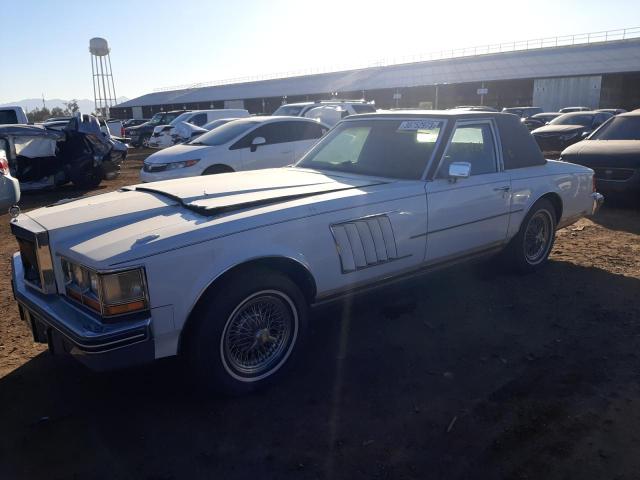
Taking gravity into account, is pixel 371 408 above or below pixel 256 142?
below

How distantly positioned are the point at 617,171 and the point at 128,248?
8179mm

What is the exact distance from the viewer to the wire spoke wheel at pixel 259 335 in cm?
323

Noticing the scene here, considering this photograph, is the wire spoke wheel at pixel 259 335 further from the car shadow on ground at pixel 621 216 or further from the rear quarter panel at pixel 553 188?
the car shadow on ground at pixel 621 216

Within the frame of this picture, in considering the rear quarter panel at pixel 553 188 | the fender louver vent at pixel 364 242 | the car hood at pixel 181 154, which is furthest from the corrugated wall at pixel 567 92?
the fender louver vent at pixel 364 242

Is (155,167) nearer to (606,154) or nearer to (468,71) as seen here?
(606,154)

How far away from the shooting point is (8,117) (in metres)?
14.0

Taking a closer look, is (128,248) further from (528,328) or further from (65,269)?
(528,328)

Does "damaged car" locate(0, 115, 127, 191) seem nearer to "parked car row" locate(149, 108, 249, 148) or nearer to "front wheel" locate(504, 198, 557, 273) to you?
Result: "parked car row" locate(149, 108, 249, 148)

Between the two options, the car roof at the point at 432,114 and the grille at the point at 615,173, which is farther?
the grille at the point at 615,173

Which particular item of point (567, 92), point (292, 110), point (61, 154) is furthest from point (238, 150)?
point (567, 92)

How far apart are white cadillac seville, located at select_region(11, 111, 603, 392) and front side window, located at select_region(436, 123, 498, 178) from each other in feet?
0.05

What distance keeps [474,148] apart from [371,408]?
2.83 meters

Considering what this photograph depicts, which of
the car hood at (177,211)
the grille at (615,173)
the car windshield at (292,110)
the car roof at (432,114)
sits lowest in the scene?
the grille at (615,173)

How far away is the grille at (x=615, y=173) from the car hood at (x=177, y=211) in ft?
19.5
